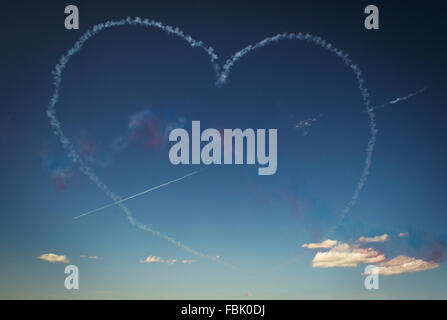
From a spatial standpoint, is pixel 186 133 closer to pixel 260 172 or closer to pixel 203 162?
pixel 203 162
